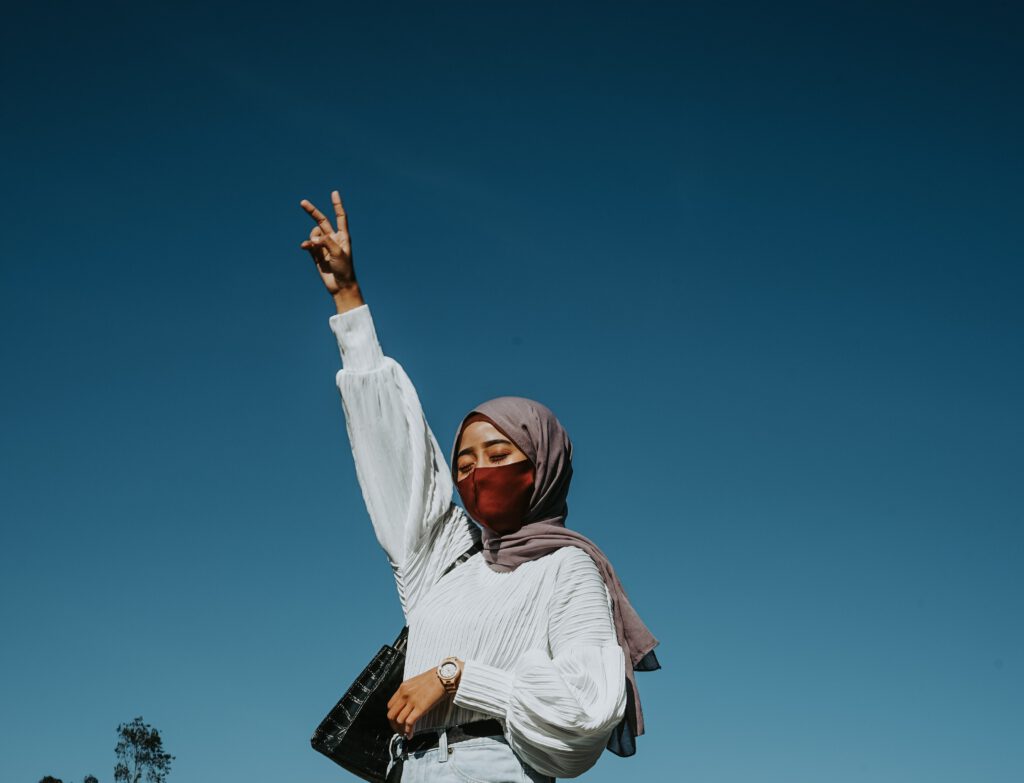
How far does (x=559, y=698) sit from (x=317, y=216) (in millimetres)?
2628

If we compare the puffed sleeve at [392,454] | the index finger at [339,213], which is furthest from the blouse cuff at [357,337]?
the index finger at [339,213]

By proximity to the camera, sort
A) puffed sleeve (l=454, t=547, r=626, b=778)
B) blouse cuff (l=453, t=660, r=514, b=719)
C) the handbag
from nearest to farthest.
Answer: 1. puffed sleeve (l=454, t=547, r=626, b=778)
2. blouse cuff (l=453, t=660, r=514, b=719)
3. the handbag

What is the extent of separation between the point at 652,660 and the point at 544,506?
90 cm

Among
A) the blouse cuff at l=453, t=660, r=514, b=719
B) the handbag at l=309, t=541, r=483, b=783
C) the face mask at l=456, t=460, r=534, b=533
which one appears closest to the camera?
the blouse cuff at l=453, t=660, r=514, b=719

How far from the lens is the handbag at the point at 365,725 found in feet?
15.5

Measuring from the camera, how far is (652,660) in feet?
16.4

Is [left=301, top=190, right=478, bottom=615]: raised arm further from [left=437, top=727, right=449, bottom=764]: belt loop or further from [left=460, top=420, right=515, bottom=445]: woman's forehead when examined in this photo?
[left=437, top=727, right=449, bottom=764]: belt loop

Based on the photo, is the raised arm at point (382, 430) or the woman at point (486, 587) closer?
the woman at point (486, 587)

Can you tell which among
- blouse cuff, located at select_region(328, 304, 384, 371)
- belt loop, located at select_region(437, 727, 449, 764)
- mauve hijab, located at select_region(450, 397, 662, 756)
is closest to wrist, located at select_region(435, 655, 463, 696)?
belt loop, located at select_region(437, 727, 449, 764)

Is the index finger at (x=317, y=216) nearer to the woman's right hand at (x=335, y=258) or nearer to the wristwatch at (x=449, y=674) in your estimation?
the woman's right hand at (x=335, y=258)

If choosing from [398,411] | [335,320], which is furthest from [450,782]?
[335,320]

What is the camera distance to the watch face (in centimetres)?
442

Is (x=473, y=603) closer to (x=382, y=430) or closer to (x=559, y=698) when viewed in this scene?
(x=559, y=698)

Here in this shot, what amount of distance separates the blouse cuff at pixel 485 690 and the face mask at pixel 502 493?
3.15 feet
